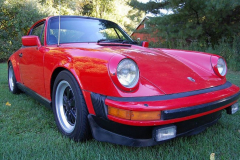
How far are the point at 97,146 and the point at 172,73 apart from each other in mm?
924

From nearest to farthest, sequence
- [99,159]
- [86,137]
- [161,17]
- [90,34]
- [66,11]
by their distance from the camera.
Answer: [99,159]
[86,137]
[90,34]
[161,17]
[66,11]

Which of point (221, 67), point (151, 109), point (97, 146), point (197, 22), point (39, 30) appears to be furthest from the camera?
point (197, 22)

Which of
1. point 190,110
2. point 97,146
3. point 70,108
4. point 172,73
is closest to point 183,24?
point 172,73

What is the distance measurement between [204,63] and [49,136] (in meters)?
1.80

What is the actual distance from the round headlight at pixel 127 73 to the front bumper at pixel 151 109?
0.13m

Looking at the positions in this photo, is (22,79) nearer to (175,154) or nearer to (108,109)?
(108,109)

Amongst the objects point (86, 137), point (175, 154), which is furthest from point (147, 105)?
point (86, 137)

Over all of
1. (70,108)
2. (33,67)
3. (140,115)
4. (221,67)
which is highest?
(221,67)

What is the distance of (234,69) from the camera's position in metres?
6.85

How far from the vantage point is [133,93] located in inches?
58.0

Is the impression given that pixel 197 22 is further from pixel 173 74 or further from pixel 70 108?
pixel 70 108

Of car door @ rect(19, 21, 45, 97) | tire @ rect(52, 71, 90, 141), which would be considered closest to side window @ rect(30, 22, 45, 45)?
car door @ rect(19, 21, 45, 97)

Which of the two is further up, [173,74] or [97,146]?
[173,74]

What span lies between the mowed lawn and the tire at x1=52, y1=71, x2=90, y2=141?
9cm
